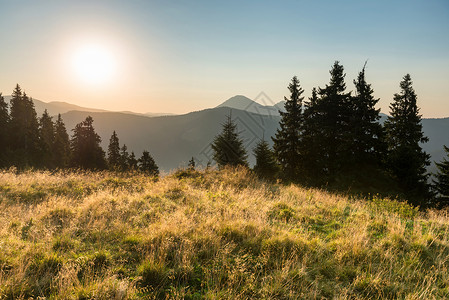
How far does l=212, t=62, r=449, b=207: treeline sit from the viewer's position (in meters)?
26.5

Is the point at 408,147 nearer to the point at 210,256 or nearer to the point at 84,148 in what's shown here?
the point at 210,256

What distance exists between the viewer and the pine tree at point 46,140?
1594 inches

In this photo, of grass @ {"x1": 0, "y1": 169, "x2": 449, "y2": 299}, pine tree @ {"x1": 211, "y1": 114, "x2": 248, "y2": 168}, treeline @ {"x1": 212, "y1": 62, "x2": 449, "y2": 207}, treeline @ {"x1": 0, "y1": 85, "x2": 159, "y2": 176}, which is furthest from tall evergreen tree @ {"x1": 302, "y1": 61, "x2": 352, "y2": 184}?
treeline @ {"x1": 0, "y1": 85, "x2": 159, "y2": 176}

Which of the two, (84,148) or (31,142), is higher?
(31,142)

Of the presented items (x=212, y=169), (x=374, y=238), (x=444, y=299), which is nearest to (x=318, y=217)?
(x=374, y=238)

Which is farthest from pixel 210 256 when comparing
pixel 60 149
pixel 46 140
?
pixel 60 149

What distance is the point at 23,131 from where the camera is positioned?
128 feet

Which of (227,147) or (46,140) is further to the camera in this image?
(46,140)

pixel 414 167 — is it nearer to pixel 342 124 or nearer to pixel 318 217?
pixel 342 124

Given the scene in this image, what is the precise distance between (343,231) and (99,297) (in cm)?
594

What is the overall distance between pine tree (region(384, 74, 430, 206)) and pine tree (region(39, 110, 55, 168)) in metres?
53.2

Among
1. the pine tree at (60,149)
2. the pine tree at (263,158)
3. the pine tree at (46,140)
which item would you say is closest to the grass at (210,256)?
the pine tree at (263,158)

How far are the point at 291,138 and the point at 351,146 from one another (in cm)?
749

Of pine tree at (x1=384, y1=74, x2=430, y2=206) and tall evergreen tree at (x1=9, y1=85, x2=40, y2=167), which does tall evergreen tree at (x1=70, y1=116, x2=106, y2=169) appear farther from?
pine tree at (x1=384, y1=74, x2=430, y2=206)
